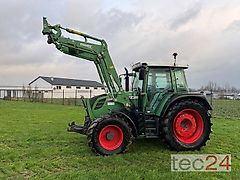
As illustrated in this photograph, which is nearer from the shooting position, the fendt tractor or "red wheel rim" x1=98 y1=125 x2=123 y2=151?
"red wheel rim" x1=98 y1=125 x2=123 y2=151

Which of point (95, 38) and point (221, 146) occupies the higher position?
point (95, 38)

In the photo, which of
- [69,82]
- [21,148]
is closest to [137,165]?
[21,148]

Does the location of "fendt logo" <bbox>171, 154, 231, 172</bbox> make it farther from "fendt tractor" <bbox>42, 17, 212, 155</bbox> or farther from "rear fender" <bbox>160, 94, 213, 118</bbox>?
"rear fender" <bbox>160, 94, 213, 118</bbox>

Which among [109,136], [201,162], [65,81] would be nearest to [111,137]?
[109,136]

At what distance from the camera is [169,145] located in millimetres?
8180

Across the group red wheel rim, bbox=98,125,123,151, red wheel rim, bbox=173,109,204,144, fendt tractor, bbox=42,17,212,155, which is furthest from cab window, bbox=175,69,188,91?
red wheel rim, bbox=98,125,123,151

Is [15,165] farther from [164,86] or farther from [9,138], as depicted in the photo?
[164,86]

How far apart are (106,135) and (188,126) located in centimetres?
227

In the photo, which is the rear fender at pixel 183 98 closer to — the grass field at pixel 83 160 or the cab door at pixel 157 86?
the cab door at pixel 157 86

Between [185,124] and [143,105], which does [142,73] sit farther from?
[185,124]

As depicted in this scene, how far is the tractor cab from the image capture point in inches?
335

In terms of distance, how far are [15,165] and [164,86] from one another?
4284 millimetres

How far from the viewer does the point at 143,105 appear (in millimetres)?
8484

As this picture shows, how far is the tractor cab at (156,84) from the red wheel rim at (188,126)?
2.08ft
